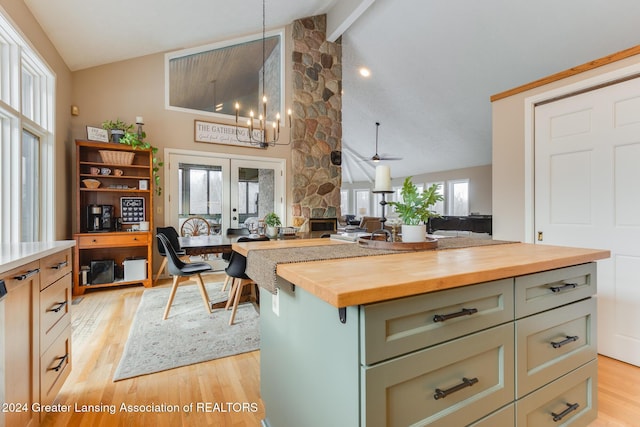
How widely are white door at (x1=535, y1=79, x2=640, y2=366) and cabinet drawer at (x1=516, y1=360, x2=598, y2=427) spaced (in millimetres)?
1102

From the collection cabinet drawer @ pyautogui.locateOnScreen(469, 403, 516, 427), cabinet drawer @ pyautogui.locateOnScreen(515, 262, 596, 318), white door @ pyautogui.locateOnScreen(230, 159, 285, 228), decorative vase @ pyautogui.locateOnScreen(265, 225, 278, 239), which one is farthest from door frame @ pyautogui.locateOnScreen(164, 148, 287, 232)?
cabinet drawer @ pyautogui.locateOnScreen(469, 403, 516, 427)

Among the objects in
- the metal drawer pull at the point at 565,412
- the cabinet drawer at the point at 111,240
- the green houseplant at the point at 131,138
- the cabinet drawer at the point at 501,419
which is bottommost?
the metal drawer pull at the point at 565,412

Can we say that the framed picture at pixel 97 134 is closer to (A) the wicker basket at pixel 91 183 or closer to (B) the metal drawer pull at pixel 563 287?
(A) the wicker basket at pixel 91 183

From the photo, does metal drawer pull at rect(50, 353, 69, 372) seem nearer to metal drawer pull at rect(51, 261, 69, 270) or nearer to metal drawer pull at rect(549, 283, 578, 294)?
metal drawer pull at rect(51, 261, 69, 270)

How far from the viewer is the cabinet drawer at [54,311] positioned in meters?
1.43

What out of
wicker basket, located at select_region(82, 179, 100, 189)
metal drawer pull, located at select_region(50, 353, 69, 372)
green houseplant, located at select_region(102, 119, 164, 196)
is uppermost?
green houseplant, located at select_region(102, 119, 164, 196)

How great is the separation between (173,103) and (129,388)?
4098mm

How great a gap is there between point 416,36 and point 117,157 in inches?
185

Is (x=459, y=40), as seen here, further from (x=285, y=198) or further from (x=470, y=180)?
(x=470, y=180)

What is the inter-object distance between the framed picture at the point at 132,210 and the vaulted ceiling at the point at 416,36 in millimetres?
1826

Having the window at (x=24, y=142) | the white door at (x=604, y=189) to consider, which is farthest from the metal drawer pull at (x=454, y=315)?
the window at (x=24, y=142)

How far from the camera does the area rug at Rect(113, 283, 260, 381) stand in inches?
84.6

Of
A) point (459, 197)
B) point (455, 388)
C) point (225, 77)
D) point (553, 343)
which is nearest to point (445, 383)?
point (455, 388)

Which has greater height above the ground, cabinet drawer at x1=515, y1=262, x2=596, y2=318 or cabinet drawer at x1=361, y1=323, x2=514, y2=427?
cabinet drawer at x1=515, y1=262, x2=596, y2=318
